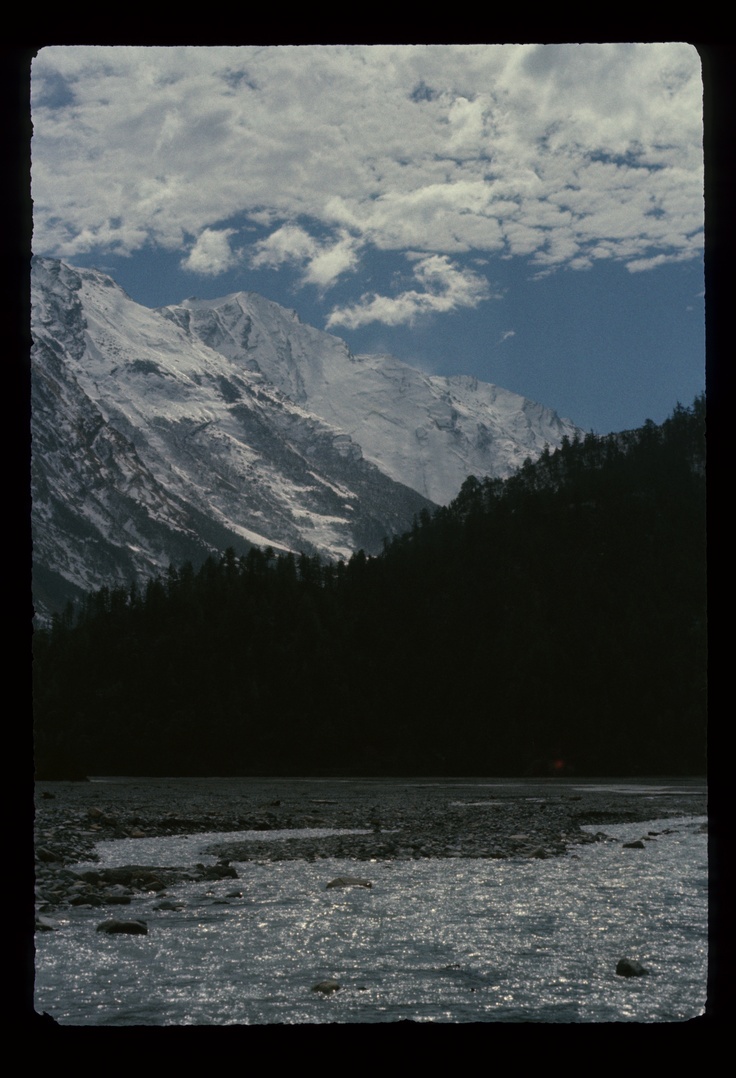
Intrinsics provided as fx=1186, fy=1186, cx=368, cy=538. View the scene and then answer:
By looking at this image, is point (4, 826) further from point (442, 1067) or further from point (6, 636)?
point (442, 1067)

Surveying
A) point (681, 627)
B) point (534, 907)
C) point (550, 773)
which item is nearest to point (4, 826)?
point (534, 907)

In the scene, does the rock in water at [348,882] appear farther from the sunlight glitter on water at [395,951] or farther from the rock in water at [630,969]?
the rock in water at [630,969]

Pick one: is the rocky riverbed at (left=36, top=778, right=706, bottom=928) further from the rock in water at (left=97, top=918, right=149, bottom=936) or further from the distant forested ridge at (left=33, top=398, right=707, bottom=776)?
the distant forested ridge at (left=33, top=398, right=707, bottom=776)

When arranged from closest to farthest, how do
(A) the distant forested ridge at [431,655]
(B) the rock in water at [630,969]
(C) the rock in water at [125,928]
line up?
(B) the rock in water at [630,969]
(C) the rock in water at [125,928]
(A) the distant forested ridge at [431,655]

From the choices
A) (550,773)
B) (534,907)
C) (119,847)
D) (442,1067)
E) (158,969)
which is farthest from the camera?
(550,773)

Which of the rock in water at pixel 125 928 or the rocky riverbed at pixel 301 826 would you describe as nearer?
the rock in water at pixel 125 928

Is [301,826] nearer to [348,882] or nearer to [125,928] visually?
[348,882]

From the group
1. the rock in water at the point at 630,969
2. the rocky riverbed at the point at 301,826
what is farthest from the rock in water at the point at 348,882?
the rock in water at the point at 630,969
